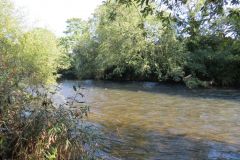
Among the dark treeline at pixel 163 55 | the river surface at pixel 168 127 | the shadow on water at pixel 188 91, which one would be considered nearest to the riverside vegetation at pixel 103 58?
the dark treeline at pixel 163 55

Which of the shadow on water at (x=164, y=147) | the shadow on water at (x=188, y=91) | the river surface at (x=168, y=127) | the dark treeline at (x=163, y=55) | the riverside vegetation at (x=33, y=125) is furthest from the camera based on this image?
the dark treeline at (x=163, y=55)

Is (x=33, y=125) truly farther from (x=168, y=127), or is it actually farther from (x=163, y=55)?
(x=163, y=55)

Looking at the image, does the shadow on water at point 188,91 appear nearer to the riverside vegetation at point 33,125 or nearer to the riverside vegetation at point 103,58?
the riverside vegetation at point 103,58

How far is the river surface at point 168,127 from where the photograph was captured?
1009 centimetres

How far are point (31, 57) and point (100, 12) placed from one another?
18.8 metres

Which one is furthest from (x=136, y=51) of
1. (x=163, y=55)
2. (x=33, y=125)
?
(x=33, y=125)

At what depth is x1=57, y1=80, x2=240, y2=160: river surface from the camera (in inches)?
397

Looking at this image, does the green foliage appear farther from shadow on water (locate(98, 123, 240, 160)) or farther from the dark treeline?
shadow on water (locate(98, 123, 240, 160))

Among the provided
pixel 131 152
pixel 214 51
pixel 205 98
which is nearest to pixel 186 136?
pixel 131 152

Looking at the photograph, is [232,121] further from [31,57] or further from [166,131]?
[31,57]

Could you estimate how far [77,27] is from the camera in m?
90.1

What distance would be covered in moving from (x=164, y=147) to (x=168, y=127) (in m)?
3.14

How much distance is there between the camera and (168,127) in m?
13.8

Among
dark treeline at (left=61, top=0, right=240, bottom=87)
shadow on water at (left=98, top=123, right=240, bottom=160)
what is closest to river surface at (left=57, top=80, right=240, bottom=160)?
shadow on water at (left=98, top=123, right=240, bottom=160)
